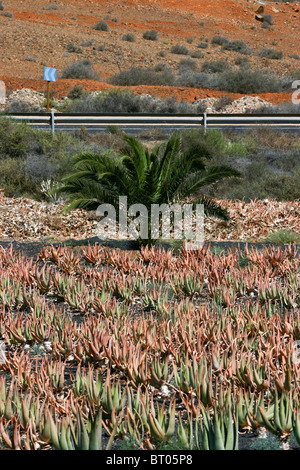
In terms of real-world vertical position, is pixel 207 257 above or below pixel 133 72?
below

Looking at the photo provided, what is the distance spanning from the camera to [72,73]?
35656mm

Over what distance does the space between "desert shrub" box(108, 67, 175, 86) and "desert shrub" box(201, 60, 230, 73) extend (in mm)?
4427

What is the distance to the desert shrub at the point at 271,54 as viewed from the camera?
44062mm

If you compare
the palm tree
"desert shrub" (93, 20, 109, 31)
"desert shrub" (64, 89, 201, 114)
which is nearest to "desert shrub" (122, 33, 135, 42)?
"desert shrub" (93, 20, 109, 31)

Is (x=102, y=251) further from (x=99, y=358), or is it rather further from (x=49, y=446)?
(x=49, y=446)

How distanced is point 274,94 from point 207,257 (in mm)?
23700

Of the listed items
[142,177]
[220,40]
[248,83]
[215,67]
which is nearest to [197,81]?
[248,83]

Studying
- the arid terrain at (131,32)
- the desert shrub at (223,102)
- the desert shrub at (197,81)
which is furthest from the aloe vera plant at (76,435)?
the desert shrub at (197,81)

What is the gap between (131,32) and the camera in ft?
157

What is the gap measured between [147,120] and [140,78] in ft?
50.3

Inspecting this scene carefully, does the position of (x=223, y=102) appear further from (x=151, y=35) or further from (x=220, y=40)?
(x=220, y=40)

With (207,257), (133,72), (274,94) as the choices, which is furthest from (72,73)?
(207,257)
